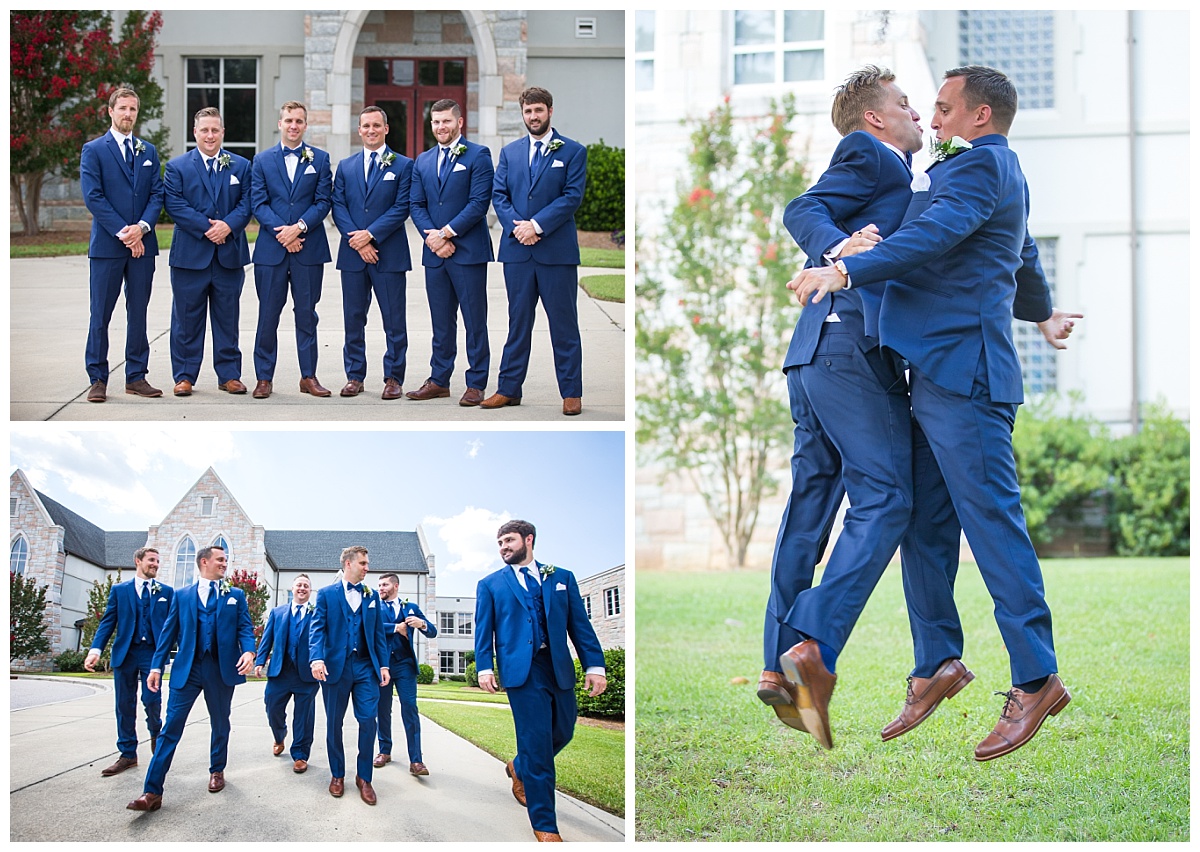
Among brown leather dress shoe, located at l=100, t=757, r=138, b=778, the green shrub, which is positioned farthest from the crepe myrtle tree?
brown leather dress shoe, located at l=100, t=757, r=138, b=778

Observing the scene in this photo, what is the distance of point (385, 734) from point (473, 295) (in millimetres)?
2213

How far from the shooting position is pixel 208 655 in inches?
225

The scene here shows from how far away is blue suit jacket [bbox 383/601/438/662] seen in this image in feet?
19.4

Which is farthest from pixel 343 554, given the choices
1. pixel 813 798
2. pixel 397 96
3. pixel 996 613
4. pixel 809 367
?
pixel 397 96

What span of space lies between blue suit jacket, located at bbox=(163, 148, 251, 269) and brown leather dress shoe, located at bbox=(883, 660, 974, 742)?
408 centimetres

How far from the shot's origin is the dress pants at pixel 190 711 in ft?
18.1

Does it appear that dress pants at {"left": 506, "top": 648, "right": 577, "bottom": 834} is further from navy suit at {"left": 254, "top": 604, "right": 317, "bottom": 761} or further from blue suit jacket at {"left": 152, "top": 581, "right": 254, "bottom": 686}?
blue suit jacket at {"left": 152, "top": 581, "right": 254, "bottom": 686}

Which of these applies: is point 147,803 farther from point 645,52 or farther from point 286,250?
point 645,52

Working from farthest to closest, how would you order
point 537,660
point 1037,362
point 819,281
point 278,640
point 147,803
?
point 1037,362 < point 278,640 < point 147,803 < point 537,660 < point 819,281

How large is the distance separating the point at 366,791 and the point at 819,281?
3.40m

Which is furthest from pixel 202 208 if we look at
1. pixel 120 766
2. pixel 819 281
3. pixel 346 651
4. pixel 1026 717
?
pixel 1026 717

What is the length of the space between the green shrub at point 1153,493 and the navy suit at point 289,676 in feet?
31.7

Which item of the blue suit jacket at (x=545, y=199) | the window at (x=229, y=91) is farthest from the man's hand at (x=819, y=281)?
the window at (x=229, y=91)

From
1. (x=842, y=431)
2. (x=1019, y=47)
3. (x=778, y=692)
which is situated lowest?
(x=778, y=692)
